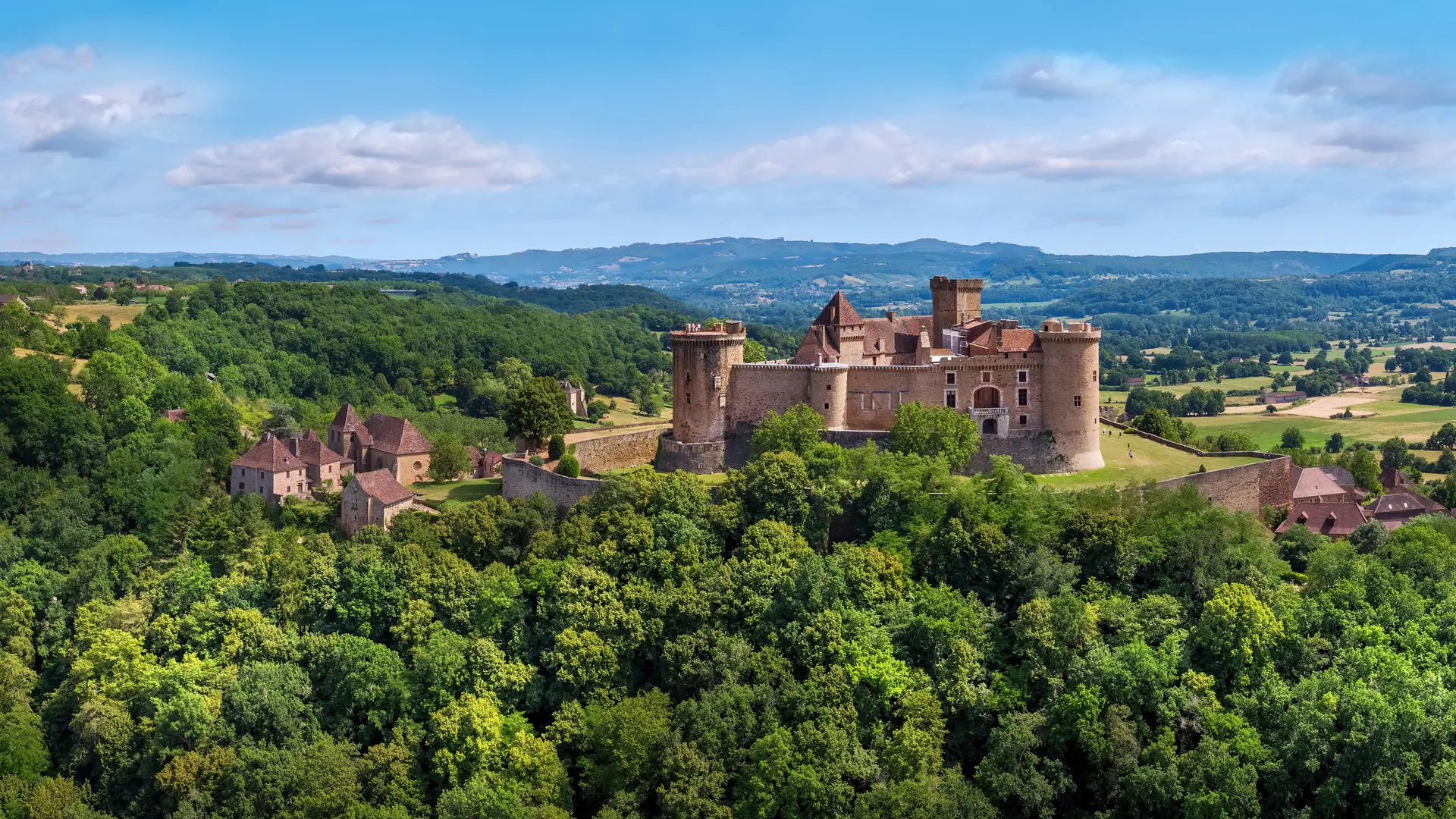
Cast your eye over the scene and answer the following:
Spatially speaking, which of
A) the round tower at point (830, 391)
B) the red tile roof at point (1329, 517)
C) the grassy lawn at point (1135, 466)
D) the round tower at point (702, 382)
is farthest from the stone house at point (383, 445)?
the red tile roof at point (1329, 517)

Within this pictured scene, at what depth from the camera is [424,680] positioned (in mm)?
44781

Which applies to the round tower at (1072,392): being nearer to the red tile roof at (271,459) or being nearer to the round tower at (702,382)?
the round tower at (702,382)

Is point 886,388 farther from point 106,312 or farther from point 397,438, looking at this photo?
point 106,312

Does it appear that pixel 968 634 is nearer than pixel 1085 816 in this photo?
No

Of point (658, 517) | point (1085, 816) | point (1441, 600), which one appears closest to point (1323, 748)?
point (1085, 816)

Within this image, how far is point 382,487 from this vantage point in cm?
5456

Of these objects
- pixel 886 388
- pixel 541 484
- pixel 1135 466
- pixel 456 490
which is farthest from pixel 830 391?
pixel 456 490

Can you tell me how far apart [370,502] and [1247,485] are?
36.4 m

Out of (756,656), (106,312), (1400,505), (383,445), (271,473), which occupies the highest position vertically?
(106,312)

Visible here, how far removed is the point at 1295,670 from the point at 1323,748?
4265 millimetres

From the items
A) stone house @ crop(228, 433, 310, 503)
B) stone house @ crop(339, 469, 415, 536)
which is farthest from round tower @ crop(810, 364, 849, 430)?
stone house @ crop(228, 433, 310, 503)

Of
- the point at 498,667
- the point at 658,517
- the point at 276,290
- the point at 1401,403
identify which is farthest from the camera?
the point at 1401,403

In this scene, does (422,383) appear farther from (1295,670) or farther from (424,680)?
(1295,670)

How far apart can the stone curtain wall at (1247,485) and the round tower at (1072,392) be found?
165 inches
